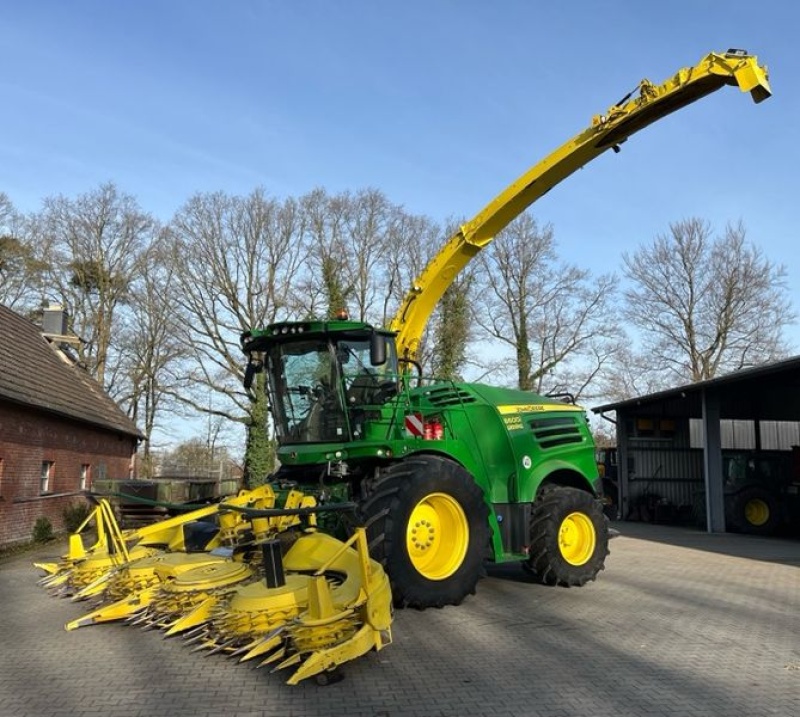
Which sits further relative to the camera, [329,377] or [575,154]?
[575,154]

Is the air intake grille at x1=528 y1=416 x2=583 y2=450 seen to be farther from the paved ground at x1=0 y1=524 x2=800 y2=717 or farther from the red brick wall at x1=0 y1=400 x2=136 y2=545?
the red brick wall at x1=0 y1=400 x2=136 y2=545

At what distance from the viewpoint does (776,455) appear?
811 inches

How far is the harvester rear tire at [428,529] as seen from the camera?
6660 millimetres

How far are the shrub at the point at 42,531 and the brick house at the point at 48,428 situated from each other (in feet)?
0.42

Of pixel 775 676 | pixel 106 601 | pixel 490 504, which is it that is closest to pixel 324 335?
pixel 490 504

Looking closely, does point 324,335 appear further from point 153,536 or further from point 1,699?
point 1,699

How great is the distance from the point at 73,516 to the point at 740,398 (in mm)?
18486

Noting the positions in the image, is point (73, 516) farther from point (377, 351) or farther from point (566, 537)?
point (566, 537)

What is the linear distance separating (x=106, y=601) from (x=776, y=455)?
19.4 m

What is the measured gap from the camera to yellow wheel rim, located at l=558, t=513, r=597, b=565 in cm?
910

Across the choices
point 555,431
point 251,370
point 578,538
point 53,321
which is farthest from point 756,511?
point 53,321

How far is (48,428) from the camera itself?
1492 cm

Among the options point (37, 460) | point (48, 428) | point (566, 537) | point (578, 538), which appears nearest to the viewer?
point (566, 537)

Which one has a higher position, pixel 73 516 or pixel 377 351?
pixel 377 351
